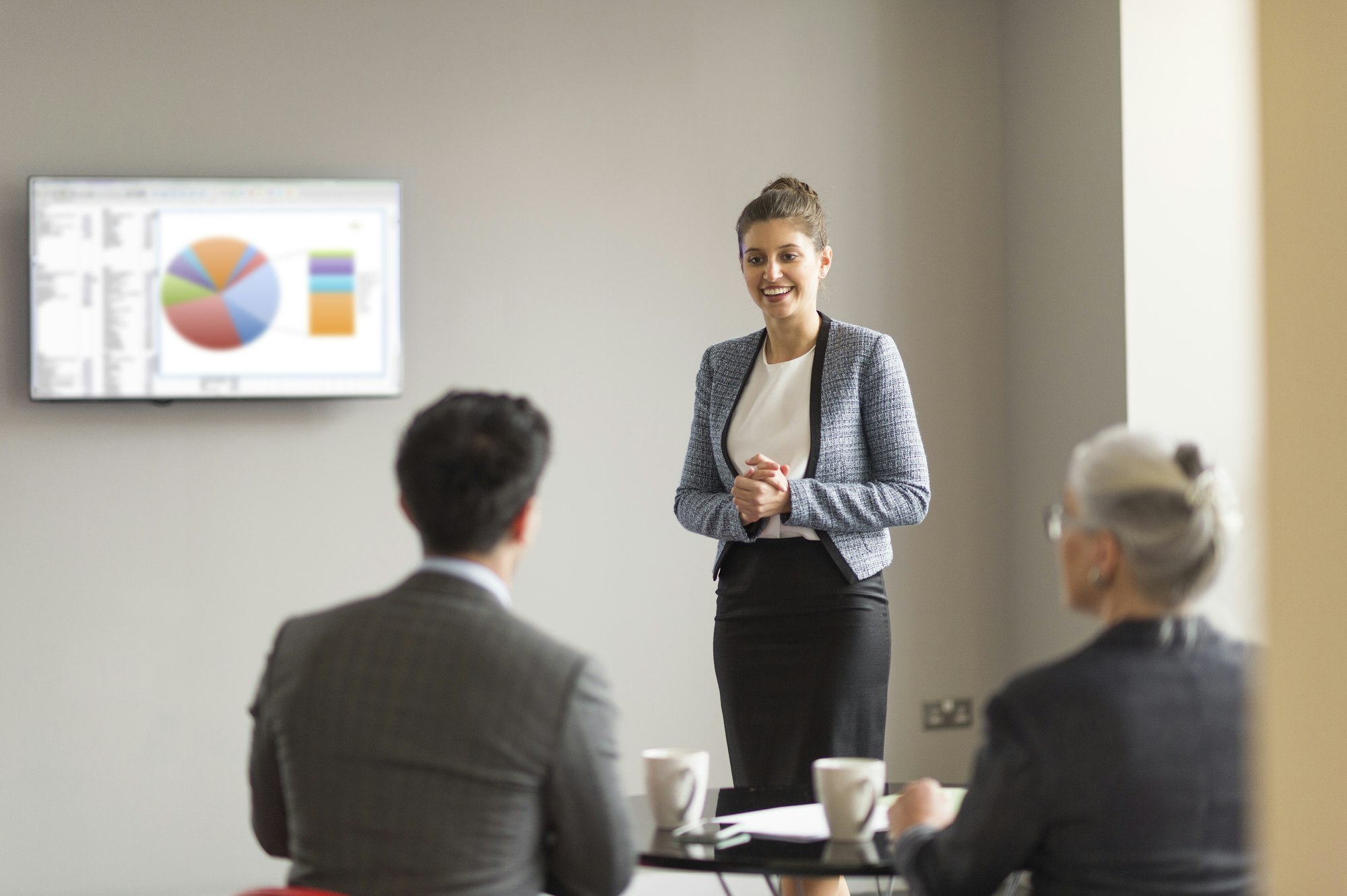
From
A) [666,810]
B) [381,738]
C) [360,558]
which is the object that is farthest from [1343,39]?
[360,558]

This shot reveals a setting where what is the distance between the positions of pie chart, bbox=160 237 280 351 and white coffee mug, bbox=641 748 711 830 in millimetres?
2213

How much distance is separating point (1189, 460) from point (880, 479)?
1077 mm

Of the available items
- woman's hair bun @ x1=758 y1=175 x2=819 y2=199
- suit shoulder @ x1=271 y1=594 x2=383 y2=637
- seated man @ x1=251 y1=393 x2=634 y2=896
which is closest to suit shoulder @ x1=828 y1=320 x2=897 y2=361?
woman's hair bun @ x1=758 y1=175 x2=819 y2=199

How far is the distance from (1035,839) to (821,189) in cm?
268

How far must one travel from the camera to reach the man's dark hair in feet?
4.13

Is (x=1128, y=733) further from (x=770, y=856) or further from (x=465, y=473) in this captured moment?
(x=465, y=473)

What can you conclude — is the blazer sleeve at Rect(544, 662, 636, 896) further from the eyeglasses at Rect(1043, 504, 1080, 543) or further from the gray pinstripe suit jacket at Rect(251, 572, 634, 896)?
the eyeglasses at Rect(1043, 504, 1080, 543)

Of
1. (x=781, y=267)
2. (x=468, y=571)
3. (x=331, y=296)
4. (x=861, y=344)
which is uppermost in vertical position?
(x=331, y=296)

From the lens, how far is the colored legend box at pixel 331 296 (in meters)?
3.29

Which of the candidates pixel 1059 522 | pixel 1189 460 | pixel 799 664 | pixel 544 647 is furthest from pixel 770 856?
pixel 799 664

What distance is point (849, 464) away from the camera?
2.24 m

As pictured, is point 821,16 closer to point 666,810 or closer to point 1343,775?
point 666,810

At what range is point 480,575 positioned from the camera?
125 centimetres

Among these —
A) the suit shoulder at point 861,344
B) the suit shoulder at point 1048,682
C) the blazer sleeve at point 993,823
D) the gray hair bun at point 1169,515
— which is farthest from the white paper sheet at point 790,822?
the suit shoulder at point 861,344
